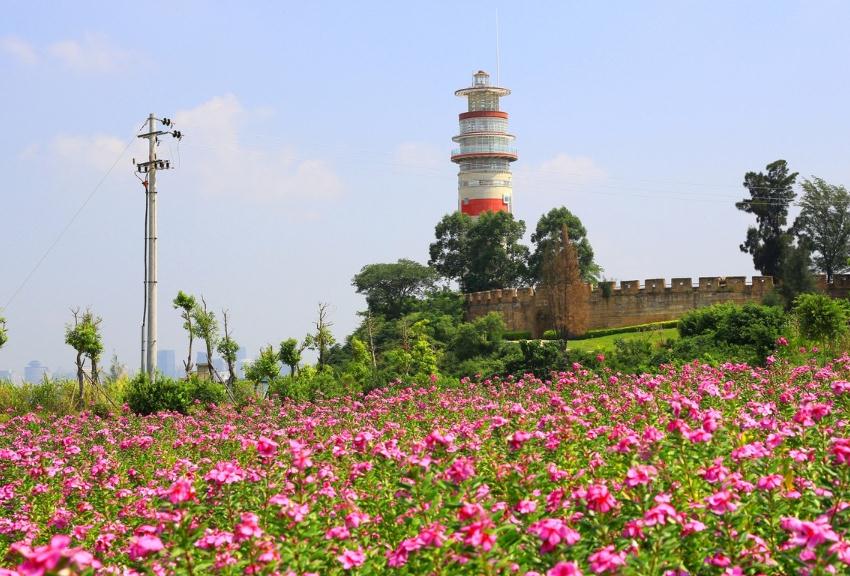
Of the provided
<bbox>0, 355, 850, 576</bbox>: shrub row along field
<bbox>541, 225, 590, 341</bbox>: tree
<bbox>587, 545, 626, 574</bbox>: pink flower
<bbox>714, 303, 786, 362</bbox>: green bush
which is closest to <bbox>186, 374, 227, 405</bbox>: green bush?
<bbox>714, 303, 786, 362</bbox>: green bush

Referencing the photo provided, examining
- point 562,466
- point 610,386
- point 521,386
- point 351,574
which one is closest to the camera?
point 351,574

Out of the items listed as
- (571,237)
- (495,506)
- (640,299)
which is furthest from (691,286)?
(495,506)

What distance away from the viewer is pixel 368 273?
171ft

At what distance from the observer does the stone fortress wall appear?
38125mm

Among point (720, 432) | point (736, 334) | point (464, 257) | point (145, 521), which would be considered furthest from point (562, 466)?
point (464, 257)

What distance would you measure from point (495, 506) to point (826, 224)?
46.8m

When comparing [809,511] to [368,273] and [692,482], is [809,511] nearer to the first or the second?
[692,482]

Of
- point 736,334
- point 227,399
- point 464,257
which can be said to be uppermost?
point 464,257

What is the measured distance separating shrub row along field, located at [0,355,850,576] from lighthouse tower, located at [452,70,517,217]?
4826cm

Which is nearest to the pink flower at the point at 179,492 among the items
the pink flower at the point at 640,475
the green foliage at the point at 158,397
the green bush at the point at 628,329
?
the pink flower at the point at 640,475

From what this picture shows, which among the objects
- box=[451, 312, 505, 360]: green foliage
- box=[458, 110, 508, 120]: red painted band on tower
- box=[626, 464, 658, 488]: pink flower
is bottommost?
box=[451, 312, 505, 360]: green foliage

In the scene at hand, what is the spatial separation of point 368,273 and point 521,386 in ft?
128

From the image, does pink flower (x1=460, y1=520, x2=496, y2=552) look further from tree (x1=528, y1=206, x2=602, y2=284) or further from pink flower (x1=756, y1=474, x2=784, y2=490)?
tree (x1=528, y1=206, x2=602, y2=284)

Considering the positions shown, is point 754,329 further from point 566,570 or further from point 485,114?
point 485,114
